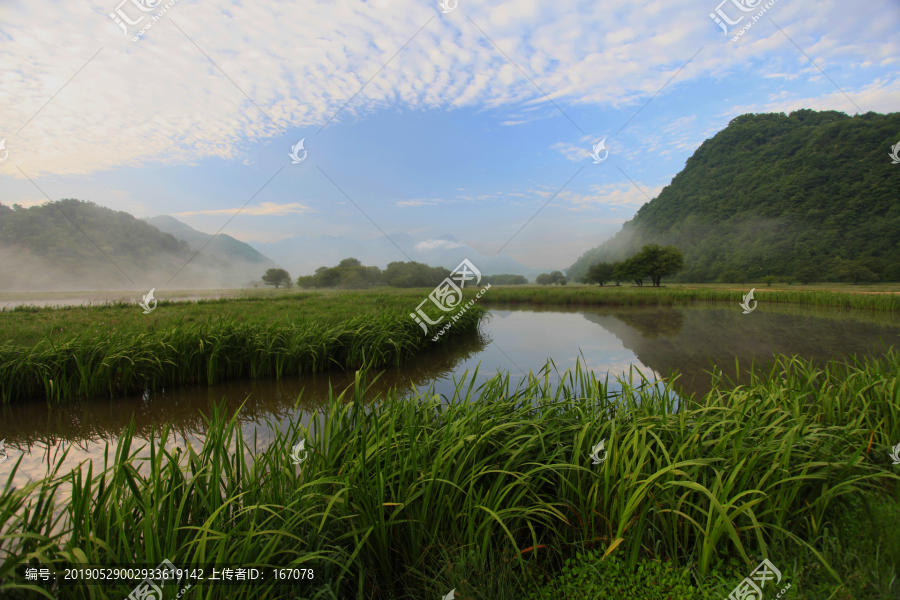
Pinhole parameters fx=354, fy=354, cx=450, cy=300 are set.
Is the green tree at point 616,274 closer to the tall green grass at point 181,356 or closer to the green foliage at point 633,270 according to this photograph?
the green foliage at point 633,270

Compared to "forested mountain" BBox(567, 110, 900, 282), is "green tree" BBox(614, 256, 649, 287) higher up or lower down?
lower down

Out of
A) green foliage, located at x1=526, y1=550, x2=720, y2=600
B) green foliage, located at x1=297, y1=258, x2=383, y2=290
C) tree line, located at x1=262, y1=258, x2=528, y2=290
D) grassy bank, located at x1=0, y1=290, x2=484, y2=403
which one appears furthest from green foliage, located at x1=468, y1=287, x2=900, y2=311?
green foliage, located at x1=526, y1=550, x2=720, y2=600

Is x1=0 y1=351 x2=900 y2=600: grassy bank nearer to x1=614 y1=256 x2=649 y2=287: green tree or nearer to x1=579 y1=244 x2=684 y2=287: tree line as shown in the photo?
x1=614 y1=256 x2=649 y2=287: green tree

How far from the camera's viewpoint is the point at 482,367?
23.9 ft

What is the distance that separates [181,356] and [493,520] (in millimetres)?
5942

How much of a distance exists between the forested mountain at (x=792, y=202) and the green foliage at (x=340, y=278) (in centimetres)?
4655

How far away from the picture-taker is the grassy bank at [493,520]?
51.8 inches

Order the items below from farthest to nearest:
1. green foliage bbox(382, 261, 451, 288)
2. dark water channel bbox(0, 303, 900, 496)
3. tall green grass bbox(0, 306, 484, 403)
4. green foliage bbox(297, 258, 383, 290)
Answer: green foliage bbox(382, 261, 451, 288) → green foliage bbox(297, 258, 383, 290) → tall green grass bbox(0, 306, 484, 403) → dark water channel bbox(0, 303, 900, 496)

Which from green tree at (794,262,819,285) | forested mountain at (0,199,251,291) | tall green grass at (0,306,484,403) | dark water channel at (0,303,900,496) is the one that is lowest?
dark water channel at (0,303,900,496)

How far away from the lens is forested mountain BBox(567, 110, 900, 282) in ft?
144

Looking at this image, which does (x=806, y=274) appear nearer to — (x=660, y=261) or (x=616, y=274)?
(x=660, y=261)

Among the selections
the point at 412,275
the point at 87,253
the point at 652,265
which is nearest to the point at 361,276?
the point at 412,275

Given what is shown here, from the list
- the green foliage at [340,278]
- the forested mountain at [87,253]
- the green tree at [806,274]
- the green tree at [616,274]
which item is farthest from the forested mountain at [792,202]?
the forested mountain at [87,253]

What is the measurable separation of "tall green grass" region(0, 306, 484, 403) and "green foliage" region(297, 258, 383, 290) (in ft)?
73.0
